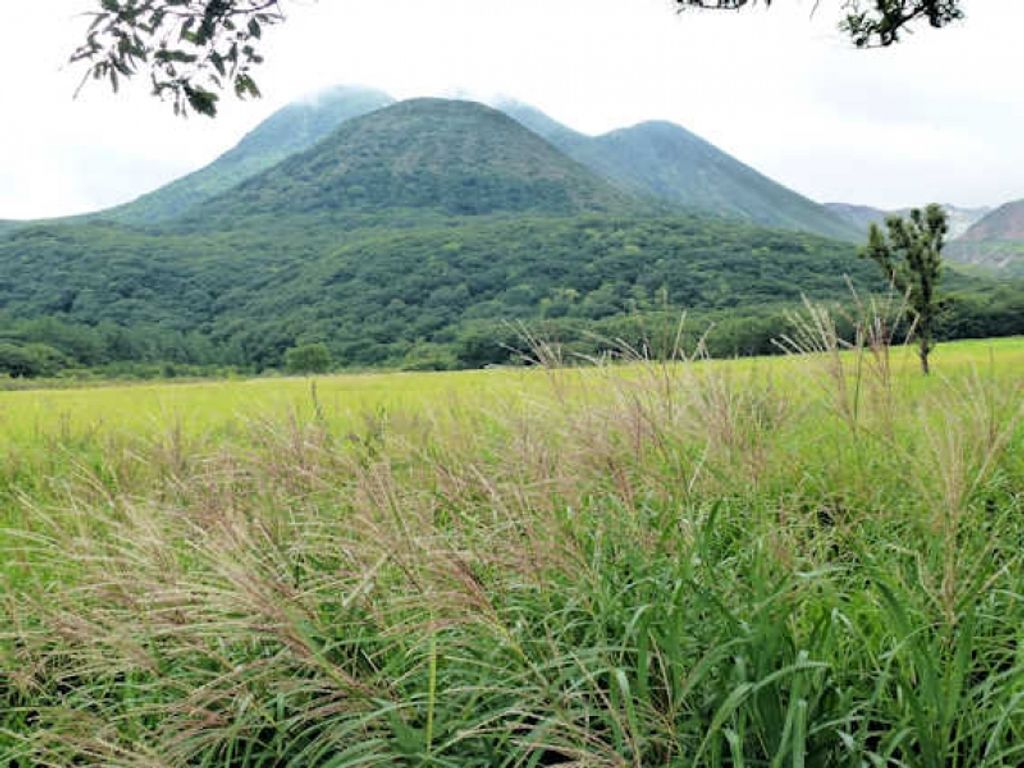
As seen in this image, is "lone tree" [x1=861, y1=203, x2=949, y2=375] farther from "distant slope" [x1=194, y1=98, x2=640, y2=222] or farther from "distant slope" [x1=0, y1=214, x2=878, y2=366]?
"distant slope" [x1=194, y1=98, x2=640, y2=222]

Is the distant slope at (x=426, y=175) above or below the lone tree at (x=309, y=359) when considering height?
above

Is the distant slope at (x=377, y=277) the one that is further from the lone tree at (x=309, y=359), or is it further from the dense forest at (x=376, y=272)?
the lone tree at (x=309, y=359)

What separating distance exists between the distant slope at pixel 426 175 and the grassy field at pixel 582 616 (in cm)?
13700

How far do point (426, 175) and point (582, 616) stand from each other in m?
173

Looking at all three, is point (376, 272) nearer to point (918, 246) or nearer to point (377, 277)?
point (377, 277)

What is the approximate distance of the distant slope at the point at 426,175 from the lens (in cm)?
14962

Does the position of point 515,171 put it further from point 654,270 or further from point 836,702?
point 836,702

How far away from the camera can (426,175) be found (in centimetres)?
16750

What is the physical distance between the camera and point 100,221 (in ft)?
465

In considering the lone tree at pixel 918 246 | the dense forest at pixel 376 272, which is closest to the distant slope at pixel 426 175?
the dense forest at pixel 376 272

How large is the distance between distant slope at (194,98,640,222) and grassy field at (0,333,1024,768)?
137 metres

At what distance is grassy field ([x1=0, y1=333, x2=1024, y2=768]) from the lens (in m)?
1.90

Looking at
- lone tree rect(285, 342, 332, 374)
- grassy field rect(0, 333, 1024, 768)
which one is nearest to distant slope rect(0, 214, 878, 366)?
lone tree rect(285, 342, 332, 374)

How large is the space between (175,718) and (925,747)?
6.70 feet
